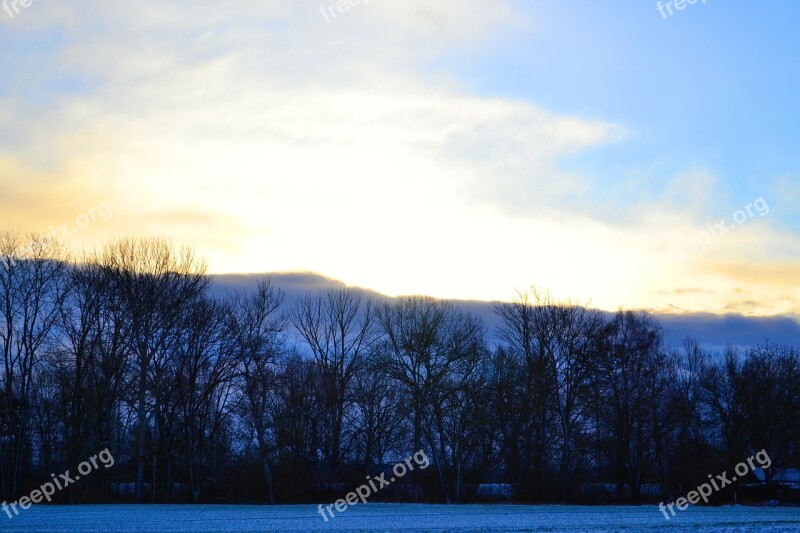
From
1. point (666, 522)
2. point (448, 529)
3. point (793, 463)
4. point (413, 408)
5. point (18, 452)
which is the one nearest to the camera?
point (448, 529)

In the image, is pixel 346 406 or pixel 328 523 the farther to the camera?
pixel 346 406

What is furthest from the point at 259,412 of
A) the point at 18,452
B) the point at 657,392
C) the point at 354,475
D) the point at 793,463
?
the point at 793,463

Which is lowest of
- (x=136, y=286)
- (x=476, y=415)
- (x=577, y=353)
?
(x=476, y=415)

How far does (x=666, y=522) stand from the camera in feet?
107

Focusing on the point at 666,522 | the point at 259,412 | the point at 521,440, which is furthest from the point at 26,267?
the point at 666,522

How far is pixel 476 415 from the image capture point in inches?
2525

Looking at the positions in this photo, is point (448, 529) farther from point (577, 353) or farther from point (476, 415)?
point (577, 353)

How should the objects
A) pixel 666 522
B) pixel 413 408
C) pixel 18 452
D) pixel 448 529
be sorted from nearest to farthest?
1. pixel 448 529
2. pixel 666 522
3. pixel 18 452
4. pixel 413 408

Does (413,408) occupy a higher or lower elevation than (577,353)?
lower

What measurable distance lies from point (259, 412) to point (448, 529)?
35.4 meters

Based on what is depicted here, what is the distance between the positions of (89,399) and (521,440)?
35201 millimetres

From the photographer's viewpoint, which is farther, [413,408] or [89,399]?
[413,408]

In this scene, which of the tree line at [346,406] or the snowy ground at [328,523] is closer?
the snowy ground at [328,523]

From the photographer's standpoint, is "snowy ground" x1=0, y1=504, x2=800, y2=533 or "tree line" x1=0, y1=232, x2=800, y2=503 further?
"tree line" x1=0, y1=232, x2=800, y2=503
